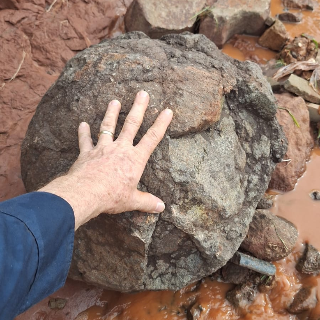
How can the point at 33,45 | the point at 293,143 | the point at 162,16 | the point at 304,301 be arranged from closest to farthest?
the point at 304,301
the point at 293,143
the point at 33,45
the point at 162,16

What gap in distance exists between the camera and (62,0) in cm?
402

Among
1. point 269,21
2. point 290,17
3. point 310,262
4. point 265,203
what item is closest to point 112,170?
point 265,203

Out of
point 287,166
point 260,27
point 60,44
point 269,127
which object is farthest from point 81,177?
point 260,27

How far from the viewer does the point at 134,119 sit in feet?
6.02

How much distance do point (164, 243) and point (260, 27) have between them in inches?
133

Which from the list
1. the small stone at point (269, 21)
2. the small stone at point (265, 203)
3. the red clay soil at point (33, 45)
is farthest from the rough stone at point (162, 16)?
the small stone at point (265, 203)

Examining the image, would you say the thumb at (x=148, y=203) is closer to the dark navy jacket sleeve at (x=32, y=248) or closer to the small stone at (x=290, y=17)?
the dark navy jacket sleeve at (x=32, y=248)

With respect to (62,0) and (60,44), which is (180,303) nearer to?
(60,44)

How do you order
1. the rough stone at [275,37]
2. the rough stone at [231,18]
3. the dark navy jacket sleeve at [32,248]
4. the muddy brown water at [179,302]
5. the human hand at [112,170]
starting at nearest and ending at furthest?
the dark navy jacket sleeve at [32,248] < the human hand at [112,170] < the muddy brown water at [179,302] < the rough stone at [231,18] < the rough stone at [275,37]

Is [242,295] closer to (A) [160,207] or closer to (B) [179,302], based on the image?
(B) [179,302]

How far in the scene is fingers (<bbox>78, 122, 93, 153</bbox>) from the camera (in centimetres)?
185

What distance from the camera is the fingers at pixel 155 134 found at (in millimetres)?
1798

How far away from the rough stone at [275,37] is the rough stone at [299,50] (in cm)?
10

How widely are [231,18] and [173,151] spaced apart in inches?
110
